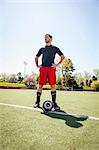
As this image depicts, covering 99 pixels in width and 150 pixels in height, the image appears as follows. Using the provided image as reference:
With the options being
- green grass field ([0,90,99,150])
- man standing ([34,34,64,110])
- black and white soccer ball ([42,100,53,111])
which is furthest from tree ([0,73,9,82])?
green grass field ([0,90,99,150])

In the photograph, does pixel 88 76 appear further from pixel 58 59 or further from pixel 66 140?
pixel 66 140

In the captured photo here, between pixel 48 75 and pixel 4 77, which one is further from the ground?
pixel 4 77

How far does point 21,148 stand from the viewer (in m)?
2.28

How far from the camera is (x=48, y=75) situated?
15.9 feet

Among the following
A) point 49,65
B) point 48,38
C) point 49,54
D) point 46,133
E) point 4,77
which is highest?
point 4,77

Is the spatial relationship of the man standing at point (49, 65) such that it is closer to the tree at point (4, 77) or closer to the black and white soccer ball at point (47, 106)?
the black and white soccer ball at point (47, 106)

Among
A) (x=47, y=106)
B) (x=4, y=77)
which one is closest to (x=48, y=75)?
(x=47, y=106)

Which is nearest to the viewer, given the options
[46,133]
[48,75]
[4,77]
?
[46,133]

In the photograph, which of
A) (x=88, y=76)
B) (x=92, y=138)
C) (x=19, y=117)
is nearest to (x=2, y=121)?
(x=19, y=117)

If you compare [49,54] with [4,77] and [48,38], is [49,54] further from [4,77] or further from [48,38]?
[4,77]

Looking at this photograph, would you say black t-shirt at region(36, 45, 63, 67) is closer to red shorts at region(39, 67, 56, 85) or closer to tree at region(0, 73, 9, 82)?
red shorts at region(39, 67, 56, 85)

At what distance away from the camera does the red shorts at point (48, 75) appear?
478cm

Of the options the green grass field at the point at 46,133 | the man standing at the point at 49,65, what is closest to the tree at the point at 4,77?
the man standing at the point at 49,65

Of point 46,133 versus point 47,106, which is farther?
point 47,106
